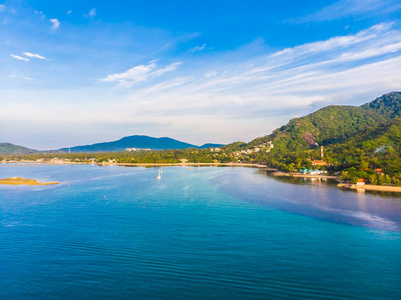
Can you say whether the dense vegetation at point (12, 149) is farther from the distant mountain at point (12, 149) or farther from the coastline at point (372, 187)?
the coastline at point (372, 187)

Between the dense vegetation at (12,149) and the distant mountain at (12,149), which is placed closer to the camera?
the distant mountain at (12,149)

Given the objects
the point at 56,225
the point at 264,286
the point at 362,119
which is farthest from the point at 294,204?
the point at 362,119

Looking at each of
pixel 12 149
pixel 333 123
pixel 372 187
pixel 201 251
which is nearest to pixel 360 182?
pixel 372 187

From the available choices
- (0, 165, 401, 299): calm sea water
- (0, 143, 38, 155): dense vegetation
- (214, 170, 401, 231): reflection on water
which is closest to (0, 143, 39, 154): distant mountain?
(0, 143, 38, 155): dense vegetation

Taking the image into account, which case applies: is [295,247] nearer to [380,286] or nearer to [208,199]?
[380,286]

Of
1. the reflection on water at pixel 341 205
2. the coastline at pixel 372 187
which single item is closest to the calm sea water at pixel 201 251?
the reflection on water at pixel 341 205

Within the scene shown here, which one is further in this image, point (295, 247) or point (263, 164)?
point (263, 164)
